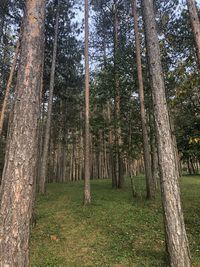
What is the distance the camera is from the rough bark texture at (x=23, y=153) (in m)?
3.21

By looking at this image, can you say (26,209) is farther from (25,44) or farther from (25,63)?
(25,44)

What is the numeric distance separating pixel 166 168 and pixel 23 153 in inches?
116

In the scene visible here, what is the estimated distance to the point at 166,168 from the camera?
4.94 m

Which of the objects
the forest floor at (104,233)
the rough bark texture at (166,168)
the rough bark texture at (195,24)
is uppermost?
the rough bark texture at (195,24)

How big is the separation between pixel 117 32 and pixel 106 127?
21.2ft

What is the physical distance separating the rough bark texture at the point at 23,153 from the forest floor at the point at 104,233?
7.60 feet

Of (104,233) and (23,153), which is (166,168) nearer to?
(23,153)

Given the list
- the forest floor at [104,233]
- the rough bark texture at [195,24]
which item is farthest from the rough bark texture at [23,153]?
the rough bark texture at [195,24]

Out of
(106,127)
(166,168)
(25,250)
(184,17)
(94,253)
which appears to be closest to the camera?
(25,250)

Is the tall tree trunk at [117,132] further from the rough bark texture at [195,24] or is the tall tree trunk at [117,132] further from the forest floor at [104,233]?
the rough bark texture at [195,24]

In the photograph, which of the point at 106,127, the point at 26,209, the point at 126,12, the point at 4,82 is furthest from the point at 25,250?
the point at 126,12

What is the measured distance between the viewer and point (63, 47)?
1592cm

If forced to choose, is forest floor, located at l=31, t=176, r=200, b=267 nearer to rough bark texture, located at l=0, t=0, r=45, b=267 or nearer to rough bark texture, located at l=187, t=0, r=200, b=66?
rough bark texture, located at l=0, t=0, r=45, b=267

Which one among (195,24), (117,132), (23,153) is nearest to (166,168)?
(23,153)
